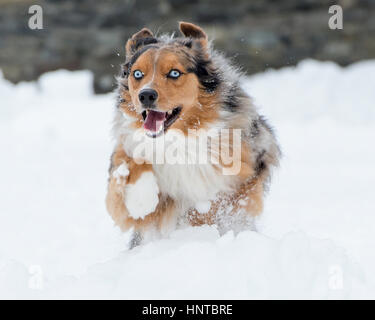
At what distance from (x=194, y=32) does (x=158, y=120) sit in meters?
0.79

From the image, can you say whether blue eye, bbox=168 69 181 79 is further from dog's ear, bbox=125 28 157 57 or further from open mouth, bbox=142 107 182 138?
dog's ear, bbox=125 28 157 57

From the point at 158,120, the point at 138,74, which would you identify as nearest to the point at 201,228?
the point at 158,120

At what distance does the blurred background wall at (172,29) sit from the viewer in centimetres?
1025

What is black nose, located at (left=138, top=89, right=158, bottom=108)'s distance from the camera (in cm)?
286

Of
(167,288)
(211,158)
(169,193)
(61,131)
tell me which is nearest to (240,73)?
(211,158)

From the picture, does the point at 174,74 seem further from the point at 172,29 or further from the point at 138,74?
the point at 172,29

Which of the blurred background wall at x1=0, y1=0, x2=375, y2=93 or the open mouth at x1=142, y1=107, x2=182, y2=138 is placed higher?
the blurred background wall at x1=0, y1=0, x2=375, y2=93

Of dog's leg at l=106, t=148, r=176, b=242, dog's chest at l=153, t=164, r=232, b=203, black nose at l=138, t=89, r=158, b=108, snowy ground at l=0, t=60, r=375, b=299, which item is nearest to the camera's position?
snowy ground at l=0, t=60, r=375, b=299

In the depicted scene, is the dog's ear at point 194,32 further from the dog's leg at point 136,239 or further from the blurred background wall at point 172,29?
the blurred background wall at point 172,29

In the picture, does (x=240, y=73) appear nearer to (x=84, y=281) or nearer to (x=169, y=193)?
(x=169, y=193)

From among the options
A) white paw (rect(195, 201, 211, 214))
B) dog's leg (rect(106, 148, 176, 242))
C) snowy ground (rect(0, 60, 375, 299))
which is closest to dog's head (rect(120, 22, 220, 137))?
dog's leg (rect(106, 148, 176, 242))

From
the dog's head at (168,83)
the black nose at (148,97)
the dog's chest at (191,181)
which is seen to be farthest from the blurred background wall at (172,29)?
the black nose at (148,97)

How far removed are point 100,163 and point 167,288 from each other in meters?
4.44

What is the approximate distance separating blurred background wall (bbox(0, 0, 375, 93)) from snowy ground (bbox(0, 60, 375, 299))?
0.48m
